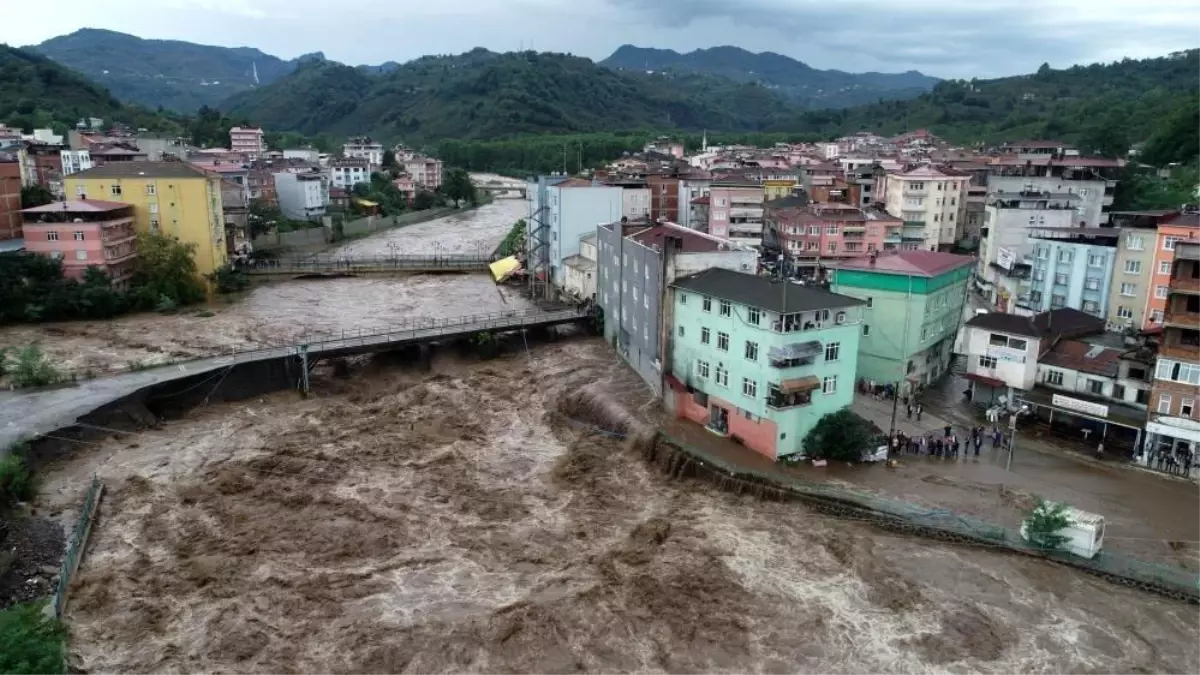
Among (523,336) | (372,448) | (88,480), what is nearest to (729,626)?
(372,448)

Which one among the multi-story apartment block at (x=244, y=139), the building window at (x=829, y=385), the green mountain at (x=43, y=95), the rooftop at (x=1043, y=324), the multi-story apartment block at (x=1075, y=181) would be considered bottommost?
the building window at (x=829, y=385)

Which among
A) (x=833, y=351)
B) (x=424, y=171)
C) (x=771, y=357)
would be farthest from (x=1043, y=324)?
(x=424, y=171)

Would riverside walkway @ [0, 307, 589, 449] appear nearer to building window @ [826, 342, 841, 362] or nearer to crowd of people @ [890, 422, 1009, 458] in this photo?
building window @ [826, 342, 841, 362]

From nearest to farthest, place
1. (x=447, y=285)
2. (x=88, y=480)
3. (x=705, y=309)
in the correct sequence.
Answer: (x=88, y=480), (x=705, y=309), (x=447, y=285)

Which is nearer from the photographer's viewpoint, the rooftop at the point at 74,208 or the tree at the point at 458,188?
the rooftop at the point at 74,208

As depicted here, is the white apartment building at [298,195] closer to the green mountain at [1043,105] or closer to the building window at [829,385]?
the building window at [829,385]

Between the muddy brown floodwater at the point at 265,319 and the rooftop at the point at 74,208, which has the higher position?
the rooftop at the point at 74,208

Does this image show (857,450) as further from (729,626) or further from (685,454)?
(729,626)

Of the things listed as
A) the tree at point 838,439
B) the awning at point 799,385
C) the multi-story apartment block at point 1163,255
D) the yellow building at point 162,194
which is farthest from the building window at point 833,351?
the yellow building at point 162,194
